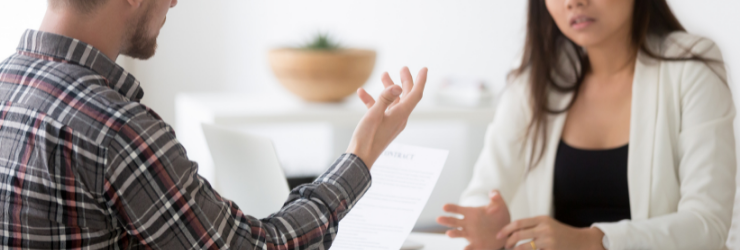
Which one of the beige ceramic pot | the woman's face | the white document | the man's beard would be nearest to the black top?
the woman's face

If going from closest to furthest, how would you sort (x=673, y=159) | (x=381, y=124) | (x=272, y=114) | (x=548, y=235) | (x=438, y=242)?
(x=381, y=124)
(x=548, y=235)
(x=438, y=242)
(x=673, y=159)
(x=272, y=114)

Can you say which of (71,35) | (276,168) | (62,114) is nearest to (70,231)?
(62,114)

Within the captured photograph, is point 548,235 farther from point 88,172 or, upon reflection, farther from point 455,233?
point 88,172

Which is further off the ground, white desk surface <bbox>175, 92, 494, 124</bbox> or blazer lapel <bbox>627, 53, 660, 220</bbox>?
blazer lapel <bbox>627, 53, 660, 220</bbox>

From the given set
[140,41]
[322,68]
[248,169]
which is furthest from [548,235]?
[322,68]

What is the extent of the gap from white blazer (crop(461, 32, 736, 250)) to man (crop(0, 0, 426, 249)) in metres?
0.78

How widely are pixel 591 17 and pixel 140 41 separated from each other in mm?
941

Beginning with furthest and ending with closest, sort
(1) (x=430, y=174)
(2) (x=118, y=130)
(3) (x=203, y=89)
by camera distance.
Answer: (3) (x=203, y=89) → (1) (x=430, y=174) → (2) (x=118, y=130)

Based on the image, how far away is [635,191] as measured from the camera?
4.41 feet

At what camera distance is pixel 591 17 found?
133 cm

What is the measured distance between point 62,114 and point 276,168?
1.46 feet

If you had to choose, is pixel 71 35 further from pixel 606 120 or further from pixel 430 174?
pixel 606 120

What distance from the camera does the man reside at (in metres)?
0.65

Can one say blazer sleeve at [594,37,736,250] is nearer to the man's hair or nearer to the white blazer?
the white blazer
